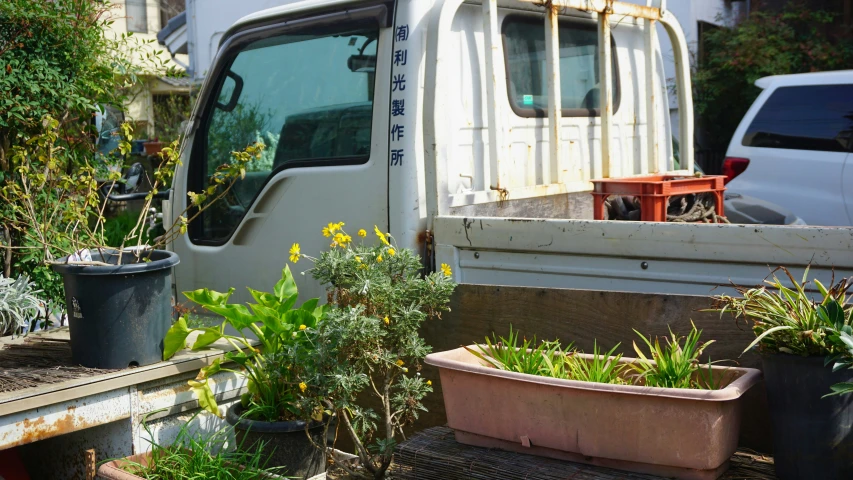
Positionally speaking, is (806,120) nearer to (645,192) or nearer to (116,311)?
(645,192)

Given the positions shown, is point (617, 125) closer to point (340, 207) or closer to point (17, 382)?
point (340, 207)

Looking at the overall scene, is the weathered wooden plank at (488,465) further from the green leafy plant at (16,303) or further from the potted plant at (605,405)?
the green leafy plant at (16,303)

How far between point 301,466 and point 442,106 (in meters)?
1.41

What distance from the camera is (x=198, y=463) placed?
2.78 meters

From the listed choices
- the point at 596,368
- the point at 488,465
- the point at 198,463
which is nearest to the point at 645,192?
the point at 596,368

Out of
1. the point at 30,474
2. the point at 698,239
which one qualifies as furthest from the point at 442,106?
the point at 30,474

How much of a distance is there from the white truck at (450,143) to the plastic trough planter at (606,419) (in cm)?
66

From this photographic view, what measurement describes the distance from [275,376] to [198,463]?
Answer: 38 centimetres

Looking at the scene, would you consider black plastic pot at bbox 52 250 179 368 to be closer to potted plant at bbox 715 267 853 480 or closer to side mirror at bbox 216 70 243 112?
side mirror at bbox 216 70 243 112

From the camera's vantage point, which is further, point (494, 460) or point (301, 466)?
point (301, 466)

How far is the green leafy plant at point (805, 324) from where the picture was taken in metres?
1.98

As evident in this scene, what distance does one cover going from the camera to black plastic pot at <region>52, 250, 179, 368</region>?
2.90 meters

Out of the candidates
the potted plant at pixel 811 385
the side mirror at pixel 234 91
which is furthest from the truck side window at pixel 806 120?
the potted plant at pixel 811 385

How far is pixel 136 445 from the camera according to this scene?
296 centimetres
